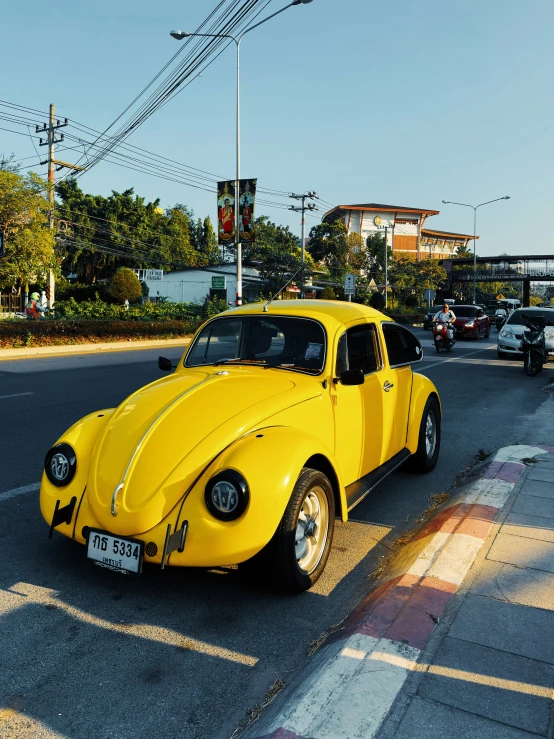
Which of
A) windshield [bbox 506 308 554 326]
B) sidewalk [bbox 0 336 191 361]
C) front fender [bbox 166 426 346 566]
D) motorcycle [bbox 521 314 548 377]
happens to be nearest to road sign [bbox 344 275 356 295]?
sidewalk [bbox 0 336 191 361]

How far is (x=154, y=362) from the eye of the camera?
16422mm

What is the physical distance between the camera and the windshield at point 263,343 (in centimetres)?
440

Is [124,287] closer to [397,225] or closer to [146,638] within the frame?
[146,638]

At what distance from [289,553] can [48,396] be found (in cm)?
779

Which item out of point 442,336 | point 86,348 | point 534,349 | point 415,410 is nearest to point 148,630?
point 415,410

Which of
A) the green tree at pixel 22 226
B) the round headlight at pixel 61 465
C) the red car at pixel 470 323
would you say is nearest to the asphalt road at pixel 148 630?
the round headlight at pixel 61 465

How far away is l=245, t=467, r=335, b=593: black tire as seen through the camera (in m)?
3.25

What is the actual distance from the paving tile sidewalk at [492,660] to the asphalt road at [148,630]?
0.62 metres

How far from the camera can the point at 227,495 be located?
10.1 feet

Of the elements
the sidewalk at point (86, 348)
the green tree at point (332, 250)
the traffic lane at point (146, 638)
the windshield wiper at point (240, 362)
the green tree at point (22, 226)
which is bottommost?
the traffic lane at point (146, 638)

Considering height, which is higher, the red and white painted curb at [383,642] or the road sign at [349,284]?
the road sign at [349,284]

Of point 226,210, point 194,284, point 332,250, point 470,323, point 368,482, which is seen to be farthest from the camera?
point 332,250

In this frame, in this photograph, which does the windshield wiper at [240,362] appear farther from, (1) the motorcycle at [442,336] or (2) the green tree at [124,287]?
(2) the green tree at [124,287]

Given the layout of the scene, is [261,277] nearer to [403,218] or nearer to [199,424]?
[199,424]
